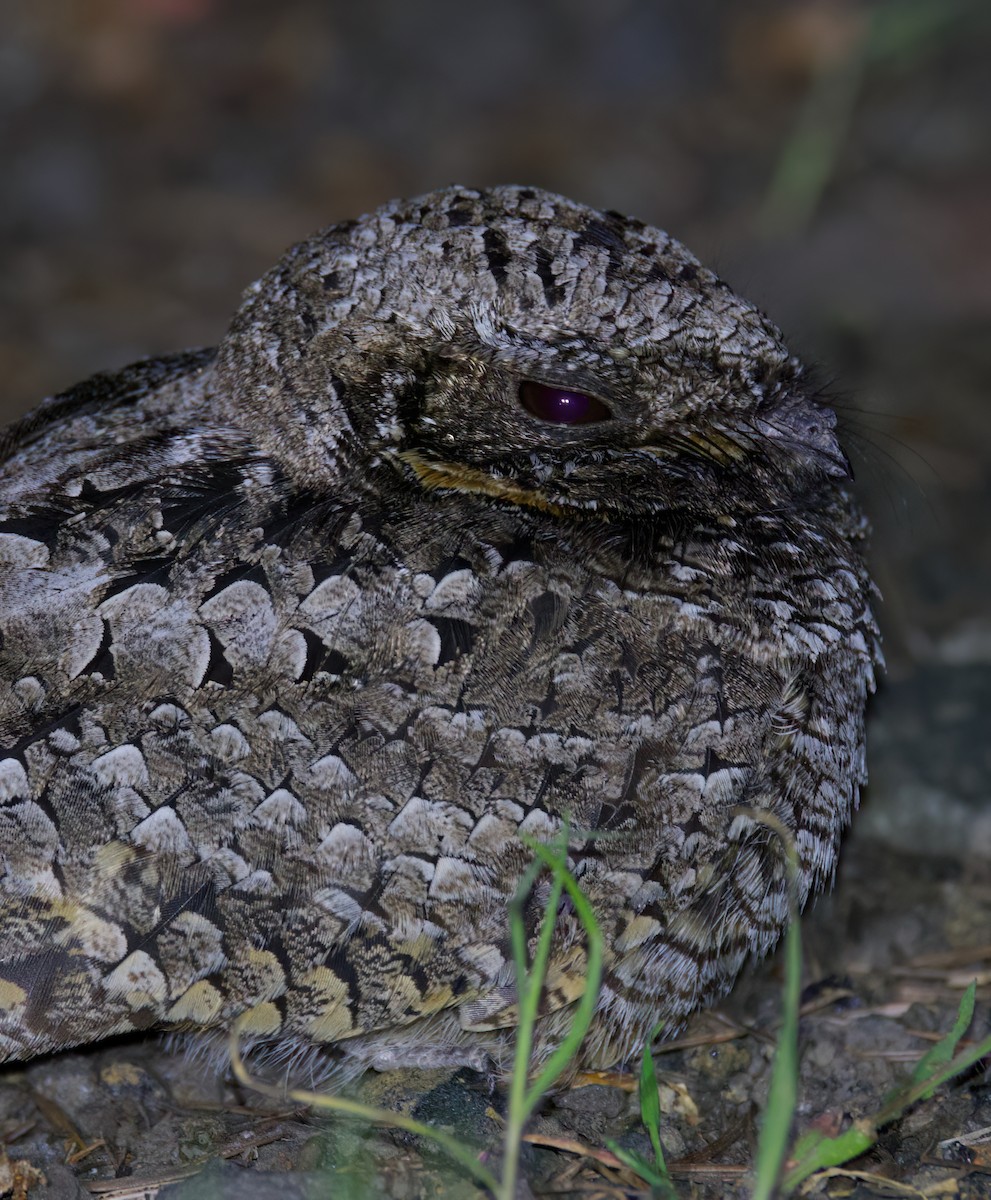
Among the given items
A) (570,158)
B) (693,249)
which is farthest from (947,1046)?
(570,158)

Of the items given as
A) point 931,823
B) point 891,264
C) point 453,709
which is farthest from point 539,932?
point 891,264

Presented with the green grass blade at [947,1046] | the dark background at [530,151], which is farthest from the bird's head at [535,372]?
the dark background at [530,151]

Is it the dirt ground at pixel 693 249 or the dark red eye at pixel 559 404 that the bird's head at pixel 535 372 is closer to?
the dark red eye at pixel 559 404

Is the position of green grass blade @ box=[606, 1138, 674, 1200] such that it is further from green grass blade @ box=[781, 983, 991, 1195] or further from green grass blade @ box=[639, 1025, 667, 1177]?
green grass blade @ box=[781, 983, 991, 1195]

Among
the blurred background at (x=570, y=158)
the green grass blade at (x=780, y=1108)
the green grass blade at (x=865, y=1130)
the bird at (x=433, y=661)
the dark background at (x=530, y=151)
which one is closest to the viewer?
the green grass blade at (x=780, y=1108)

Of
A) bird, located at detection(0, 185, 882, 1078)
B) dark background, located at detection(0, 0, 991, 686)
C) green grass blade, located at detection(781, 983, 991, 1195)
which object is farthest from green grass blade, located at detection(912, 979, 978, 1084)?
dark background, located at detection(0, 0, 991, 686)

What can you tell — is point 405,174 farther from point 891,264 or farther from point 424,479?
point 424,479

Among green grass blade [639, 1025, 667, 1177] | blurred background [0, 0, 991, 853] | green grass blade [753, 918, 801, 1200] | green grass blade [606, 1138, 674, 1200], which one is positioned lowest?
green grass blade [606, 1138, 674, 1200]
